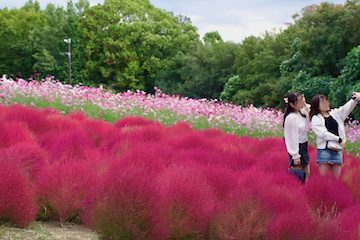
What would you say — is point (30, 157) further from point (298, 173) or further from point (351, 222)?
point (351, 222)

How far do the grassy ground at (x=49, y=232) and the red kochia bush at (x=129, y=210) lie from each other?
0.39 m

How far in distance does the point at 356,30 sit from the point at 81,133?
17.0 meters

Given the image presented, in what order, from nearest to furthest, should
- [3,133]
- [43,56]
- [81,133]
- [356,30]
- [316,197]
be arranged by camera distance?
[316,197] → [3,133] → [81,133] → [356,30] → [43,56]

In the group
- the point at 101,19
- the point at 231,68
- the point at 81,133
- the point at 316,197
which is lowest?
the point at 316,197

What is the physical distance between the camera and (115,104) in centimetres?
870

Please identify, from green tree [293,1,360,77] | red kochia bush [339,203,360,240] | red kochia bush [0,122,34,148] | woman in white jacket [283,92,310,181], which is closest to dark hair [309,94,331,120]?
woman in white jacket [283,92,310,181]

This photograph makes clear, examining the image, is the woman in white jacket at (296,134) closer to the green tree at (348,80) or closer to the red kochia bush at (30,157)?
the red kochia bush at (30,157)

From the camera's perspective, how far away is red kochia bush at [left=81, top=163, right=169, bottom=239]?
7.01ft

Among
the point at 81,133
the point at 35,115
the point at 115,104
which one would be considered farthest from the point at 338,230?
the point at 115,104

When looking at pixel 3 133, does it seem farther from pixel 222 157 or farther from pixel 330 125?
pixel 330 125

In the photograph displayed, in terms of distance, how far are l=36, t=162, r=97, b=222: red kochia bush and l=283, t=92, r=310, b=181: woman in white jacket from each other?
7.35 feet

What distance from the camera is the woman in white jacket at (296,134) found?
12.6 ft

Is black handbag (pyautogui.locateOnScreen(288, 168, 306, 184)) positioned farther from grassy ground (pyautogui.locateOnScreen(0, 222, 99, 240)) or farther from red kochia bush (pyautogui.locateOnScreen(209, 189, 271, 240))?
grassy ground (pyautogui.locateOnScreen(0, 222, 99, 240))

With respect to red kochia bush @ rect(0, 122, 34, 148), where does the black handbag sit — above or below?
below
